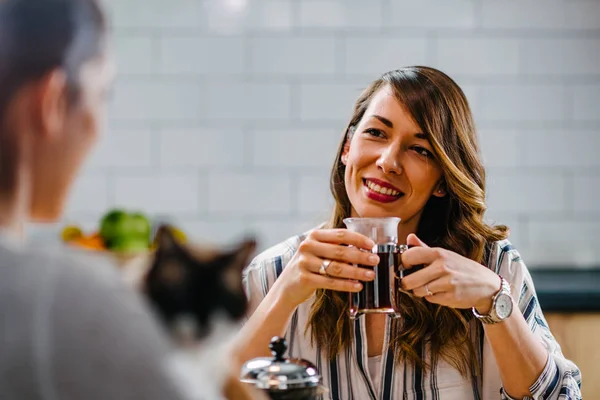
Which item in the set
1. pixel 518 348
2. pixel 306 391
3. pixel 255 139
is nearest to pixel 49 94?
pixel 306 391

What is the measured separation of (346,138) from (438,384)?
1.96 ft

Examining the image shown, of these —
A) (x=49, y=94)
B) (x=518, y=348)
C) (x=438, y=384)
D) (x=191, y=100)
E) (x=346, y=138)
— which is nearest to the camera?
(x=49, y=94)

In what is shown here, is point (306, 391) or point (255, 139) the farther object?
point (255, 139)

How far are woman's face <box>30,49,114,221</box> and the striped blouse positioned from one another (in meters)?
1.16

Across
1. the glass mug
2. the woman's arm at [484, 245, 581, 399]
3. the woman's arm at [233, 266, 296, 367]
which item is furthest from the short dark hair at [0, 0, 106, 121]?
the woman's arm at [484, 245, 581, 399]

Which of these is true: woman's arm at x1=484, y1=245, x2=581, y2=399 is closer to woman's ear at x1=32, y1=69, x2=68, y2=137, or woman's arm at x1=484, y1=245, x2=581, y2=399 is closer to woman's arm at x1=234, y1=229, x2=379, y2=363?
woman's arm at x1=234, y1=229, x2=379, y2=363

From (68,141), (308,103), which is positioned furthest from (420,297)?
(308,103)

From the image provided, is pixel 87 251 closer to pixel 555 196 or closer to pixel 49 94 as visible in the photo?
pixel 49 94

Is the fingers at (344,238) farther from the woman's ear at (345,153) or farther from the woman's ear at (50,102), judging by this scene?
the woman's ear at (50,102)

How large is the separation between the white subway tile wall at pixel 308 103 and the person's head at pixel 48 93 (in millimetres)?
2204

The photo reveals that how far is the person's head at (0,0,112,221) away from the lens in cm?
60

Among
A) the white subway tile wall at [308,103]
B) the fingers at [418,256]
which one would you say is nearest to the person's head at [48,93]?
the fingers at [418,256]

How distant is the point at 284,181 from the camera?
2.88m

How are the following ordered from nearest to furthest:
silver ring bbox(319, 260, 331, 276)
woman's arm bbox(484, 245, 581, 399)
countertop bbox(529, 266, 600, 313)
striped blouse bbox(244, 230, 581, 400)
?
silver ring bbox(319, 260, 331, 276), woman's arm bbox(484, 245, 581, 399), striped blouse bbox(244, 230, 581, 400), countertop bbox(529, 266, 600, 313)
